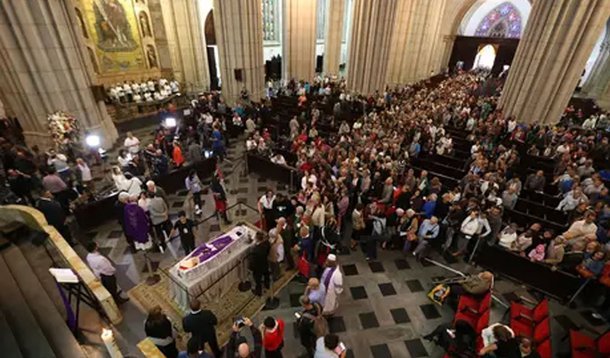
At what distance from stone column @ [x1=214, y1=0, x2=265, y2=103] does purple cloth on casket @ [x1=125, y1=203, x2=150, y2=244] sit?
11.6m

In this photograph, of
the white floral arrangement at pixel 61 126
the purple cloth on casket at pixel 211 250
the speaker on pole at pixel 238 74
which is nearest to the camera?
the purple cloth on casket at pixel 211 250

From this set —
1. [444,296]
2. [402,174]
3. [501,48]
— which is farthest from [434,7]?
[444,296]

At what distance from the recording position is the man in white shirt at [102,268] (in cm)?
466

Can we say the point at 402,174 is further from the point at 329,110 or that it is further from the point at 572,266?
the point at 329,110

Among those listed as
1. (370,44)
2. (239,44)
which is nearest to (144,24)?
(239,44)

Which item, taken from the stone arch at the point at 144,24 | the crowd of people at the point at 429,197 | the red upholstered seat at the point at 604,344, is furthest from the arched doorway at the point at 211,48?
→ the red upholstered seat at the point at 604,344

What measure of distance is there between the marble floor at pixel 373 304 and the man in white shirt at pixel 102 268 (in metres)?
0.36

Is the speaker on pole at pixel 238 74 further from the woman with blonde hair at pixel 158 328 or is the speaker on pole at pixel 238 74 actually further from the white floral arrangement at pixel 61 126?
the woman with blonde hair at pixel 158 328

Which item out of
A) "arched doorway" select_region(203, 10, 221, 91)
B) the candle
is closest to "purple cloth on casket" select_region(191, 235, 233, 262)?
the candle

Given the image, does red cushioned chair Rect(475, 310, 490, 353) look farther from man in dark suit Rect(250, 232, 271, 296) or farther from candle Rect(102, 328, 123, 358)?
candle Rect(102, 328, 123, 358)

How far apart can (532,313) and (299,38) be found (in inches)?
885

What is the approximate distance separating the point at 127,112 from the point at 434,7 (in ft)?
83.2

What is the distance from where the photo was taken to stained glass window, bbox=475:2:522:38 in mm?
33844

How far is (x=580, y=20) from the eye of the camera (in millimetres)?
11500
